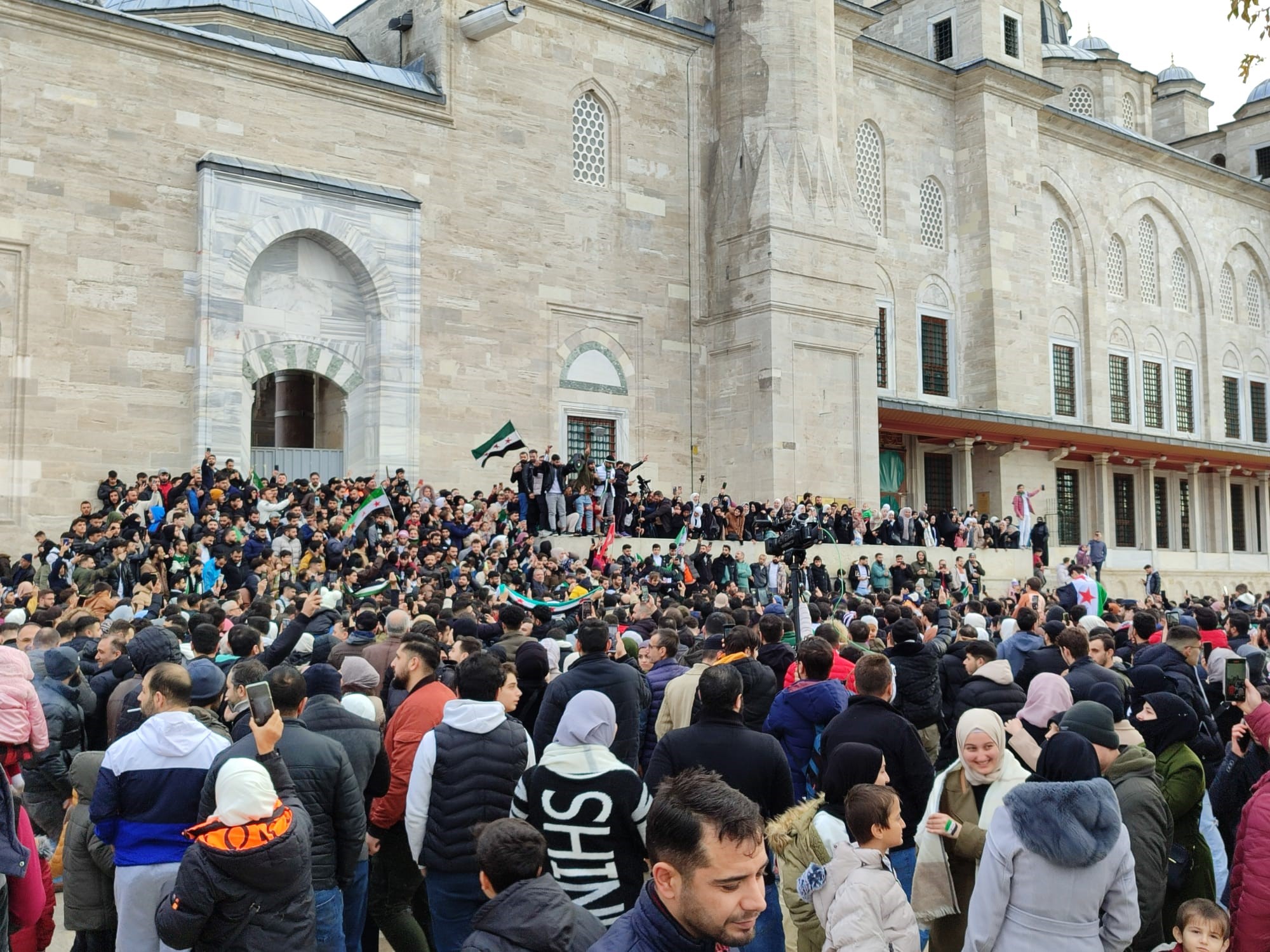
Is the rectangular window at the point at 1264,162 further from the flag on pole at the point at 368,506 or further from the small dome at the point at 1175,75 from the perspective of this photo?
the flag on pole at the point at 368,506

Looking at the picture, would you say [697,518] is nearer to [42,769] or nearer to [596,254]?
[596,254]

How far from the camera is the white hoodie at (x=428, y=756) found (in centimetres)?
536

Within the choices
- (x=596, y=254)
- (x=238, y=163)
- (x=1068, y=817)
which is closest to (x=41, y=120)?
(x=238, y=163)

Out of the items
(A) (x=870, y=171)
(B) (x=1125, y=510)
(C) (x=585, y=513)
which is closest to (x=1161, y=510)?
(B) (x=1125, y=510)

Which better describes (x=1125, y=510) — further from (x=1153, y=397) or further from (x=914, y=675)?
(x=914, y=675)

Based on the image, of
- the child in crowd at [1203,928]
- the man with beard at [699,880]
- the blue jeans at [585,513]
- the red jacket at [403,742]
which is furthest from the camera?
the blue jeans at [585,513]

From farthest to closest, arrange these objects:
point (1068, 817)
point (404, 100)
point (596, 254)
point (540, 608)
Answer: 1. point (596, 254)
2. point (404, 100)
3. point (540, 608)
4. point (1068, 817)

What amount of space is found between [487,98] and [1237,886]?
2250 cm

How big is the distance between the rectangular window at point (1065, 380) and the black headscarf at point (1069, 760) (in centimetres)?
3300

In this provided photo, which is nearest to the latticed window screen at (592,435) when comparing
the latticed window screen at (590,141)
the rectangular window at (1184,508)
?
the latticed window screen at (590,141)

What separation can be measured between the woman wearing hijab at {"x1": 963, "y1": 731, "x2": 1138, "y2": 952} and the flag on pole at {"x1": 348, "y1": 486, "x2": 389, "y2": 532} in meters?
14.9

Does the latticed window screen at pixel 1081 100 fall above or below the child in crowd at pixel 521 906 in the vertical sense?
above

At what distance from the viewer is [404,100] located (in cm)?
2338

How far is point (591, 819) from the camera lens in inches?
188
